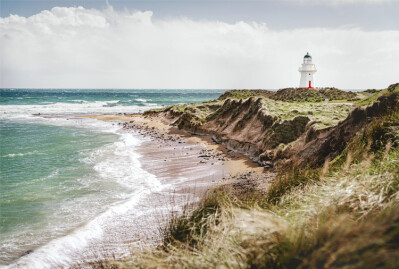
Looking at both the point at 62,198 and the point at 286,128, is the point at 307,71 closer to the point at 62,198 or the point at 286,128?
the point at 286,128

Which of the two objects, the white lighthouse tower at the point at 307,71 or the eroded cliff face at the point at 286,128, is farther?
the white lighthouse tower at the point at 307,71

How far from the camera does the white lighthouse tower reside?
54.4 metres

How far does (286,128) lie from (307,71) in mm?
47540

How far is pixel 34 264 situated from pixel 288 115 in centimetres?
1115

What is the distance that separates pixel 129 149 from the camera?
17.1m

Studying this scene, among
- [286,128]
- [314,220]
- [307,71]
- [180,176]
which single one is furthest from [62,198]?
[307,71]

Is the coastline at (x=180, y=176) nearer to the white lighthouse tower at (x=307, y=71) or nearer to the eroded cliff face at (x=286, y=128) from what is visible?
the eroded cliff face at (x=286, y=128)

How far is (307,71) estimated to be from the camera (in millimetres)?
54938

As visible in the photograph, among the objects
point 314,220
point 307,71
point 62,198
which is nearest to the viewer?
point 314,220

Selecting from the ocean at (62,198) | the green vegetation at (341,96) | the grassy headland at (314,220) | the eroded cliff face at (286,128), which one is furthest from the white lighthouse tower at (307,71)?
the grassy headland at (314,220)

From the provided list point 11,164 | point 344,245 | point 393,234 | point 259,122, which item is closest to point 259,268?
point 344,245

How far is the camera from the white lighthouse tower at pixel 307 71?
54.4 m

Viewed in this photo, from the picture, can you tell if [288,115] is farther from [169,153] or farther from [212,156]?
[169,153]

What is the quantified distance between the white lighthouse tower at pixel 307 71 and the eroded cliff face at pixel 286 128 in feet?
130
